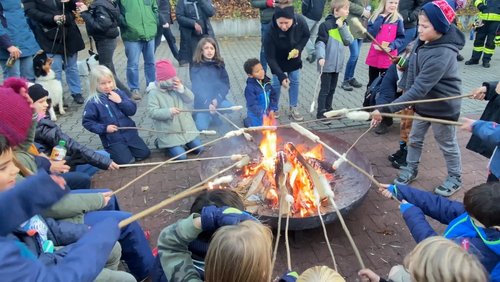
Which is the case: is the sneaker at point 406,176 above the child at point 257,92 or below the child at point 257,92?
below

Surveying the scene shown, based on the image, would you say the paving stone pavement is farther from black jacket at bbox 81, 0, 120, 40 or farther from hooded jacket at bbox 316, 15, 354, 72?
black jacket at bbox 81, 0, 120, 40

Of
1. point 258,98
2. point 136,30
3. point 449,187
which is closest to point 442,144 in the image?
point 449,187

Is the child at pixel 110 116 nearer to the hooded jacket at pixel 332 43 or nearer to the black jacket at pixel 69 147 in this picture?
the black jacket at pixel 69 147

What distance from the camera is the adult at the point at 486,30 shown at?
31.2 feet

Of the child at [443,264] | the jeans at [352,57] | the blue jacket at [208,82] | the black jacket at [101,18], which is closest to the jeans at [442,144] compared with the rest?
the child at [443,264]

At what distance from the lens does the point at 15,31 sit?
649cm

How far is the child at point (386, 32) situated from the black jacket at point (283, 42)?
51.6 inches

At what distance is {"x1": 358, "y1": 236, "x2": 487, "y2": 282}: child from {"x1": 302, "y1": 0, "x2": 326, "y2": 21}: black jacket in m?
8.21

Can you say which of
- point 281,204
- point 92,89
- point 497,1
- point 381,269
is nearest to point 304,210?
point 281,204

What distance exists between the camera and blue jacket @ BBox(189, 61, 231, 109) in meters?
6.15

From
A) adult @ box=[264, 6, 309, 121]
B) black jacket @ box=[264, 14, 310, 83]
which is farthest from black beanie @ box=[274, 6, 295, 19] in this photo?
black jacket @ box=[264, 14, 310, 83]

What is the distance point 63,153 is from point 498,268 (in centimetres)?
440

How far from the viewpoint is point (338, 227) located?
405 centimetres

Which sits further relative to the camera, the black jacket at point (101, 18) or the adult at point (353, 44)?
the adult at point (353, 44)
